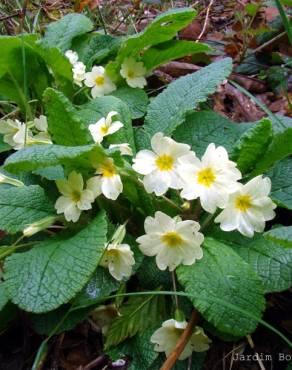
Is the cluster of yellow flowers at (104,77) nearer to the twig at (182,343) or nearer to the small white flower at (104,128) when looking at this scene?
the small white flower at (104,128)

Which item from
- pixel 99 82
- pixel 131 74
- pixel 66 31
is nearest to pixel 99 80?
pixel 99 82

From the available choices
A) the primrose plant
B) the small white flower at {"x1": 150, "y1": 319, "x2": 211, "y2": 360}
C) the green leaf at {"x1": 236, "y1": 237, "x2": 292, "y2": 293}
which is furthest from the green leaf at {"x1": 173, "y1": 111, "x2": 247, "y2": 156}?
the small white flower at {"x1": 150, "y1": 319, "x2": 211, "y2": 360}

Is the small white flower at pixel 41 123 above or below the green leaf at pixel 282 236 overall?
below

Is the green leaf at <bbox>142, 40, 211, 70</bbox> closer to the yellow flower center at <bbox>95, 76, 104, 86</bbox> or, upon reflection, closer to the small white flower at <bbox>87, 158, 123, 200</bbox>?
the yellow flower center at <bbox>95, 76, 104, 86</bbox>

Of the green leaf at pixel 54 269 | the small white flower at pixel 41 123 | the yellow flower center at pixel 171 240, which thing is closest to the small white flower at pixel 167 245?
the yellow flower center at pixel 171 240

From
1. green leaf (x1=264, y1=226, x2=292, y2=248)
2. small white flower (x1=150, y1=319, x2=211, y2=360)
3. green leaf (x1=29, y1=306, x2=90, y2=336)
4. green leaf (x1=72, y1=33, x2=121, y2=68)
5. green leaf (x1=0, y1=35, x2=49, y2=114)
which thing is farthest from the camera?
green leaf (x1=72, y1=33, x2=121, y2=68)

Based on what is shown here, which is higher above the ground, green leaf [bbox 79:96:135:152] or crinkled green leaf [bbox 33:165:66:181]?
green leaf [bbox 79:96:135:152]

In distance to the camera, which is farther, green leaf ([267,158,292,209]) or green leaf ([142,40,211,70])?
green leaf ([142,40,211,70])
